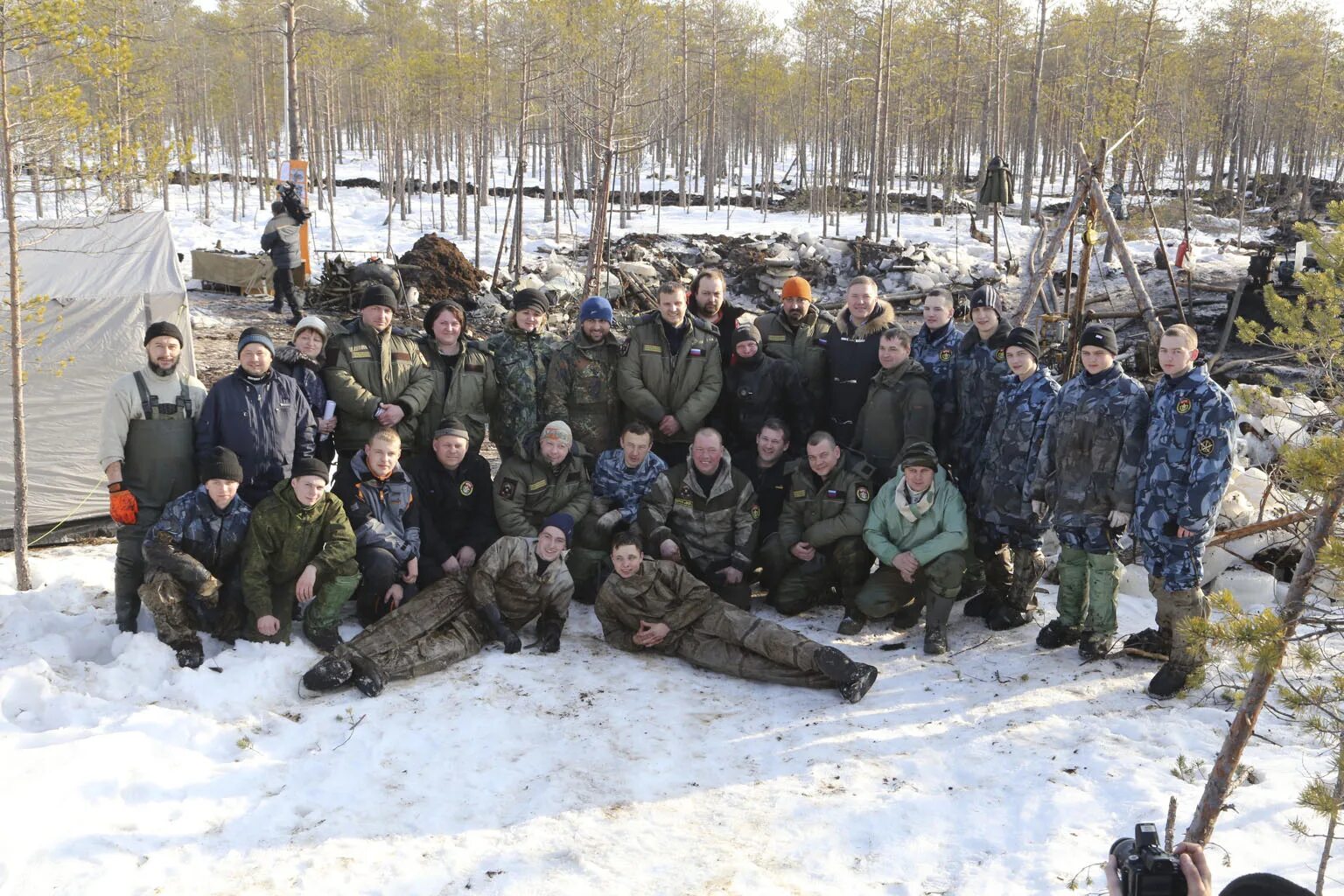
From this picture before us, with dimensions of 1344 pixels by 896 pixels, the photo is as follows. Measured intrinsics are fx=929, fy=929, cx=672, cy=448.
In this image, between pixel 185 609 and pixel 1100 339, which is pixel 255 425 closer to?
pixel 185 609

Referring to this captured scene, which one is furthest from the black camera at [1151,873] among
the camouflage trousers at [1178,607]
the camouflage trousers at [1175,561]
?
the camouflage trousers at [1175,561]

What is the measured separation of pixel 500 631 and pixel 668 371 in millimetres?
2039

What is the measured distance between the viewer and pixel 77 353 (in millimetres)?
7207

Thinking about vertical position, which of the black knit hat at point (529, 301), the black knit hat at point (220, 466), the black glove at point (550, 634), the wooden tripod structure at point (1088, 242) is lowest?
the black glove at point (550, 634)

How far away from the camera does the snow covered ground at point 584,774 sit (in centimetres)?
343

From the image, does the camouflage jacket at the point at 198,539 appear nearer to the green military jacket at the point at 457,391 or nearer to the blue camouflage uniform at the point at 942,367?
the green military jacket at the point at 457,391

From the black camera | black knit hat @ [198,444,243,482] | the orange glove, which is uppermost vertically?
black knit hat @ [198,444,243,482]

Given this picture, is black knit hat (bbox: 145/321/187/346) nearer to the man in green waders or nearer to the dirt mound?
the man in green waders

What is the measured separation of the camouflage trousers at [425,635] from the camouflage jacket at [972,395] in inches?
125

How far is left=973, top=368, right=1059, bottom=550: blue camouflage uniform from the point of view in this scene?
5.35m

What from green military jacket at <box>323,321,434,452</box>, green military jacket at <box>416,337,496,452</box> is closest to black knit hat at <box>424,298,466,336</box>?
green military jacket at <box>416,337,496,452</box>

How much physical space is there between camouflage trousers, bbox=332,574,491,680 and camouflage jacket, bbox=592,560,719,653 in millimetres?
756

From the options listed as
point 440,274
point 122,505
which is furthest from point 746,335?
point 440,274

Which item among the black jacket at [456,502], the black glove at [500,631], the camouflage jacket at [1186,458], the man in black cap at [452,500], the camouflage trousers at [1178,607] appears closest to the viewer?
the camouflage jacket at [1186,458]
